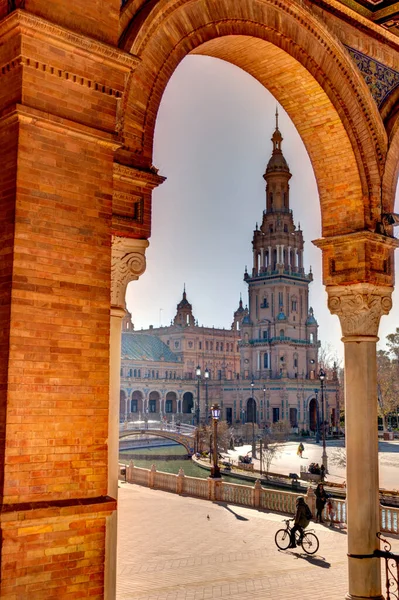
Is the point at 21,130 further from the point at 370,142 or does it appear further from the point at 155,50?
the point at 370,142

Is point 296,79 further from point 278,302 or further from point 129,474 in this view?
point 278,302

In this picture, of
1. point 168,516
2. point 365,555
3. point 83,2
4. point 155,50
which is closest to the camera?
point 83,2

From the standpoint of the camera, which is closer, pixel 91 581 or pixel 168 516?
pixel 91 581

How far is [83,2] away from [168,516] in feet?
52.5

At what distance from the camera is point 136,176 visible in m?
6.03

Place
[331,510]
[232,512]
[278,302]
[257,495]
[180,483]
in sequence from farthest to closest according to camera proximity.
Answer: [278,302] < [180,483] < [257,495] < [232,512] < [331,510]

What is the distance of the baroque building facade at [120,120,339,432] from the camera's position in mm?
79750

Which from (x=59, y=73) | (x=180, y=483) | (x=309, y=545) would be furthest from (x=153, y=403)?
(x=59, y=73)

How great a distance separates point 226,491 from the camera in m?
21.4

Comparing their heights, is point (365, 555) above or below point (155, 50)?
below

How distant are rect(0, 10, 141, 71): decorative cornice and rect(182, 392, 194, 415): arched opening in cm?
8971

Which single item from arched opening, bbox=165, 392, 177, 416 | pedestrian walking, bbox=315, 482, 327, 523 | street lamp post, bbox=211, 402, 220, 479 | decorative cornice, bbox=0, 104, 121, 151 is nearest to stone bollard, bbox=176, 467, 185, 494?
street lamp post, bbox=211, 402, 220, 479

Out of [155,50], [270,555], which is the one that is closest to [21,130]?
[155,50]

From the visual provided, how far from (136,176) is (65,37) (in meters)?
1.47
